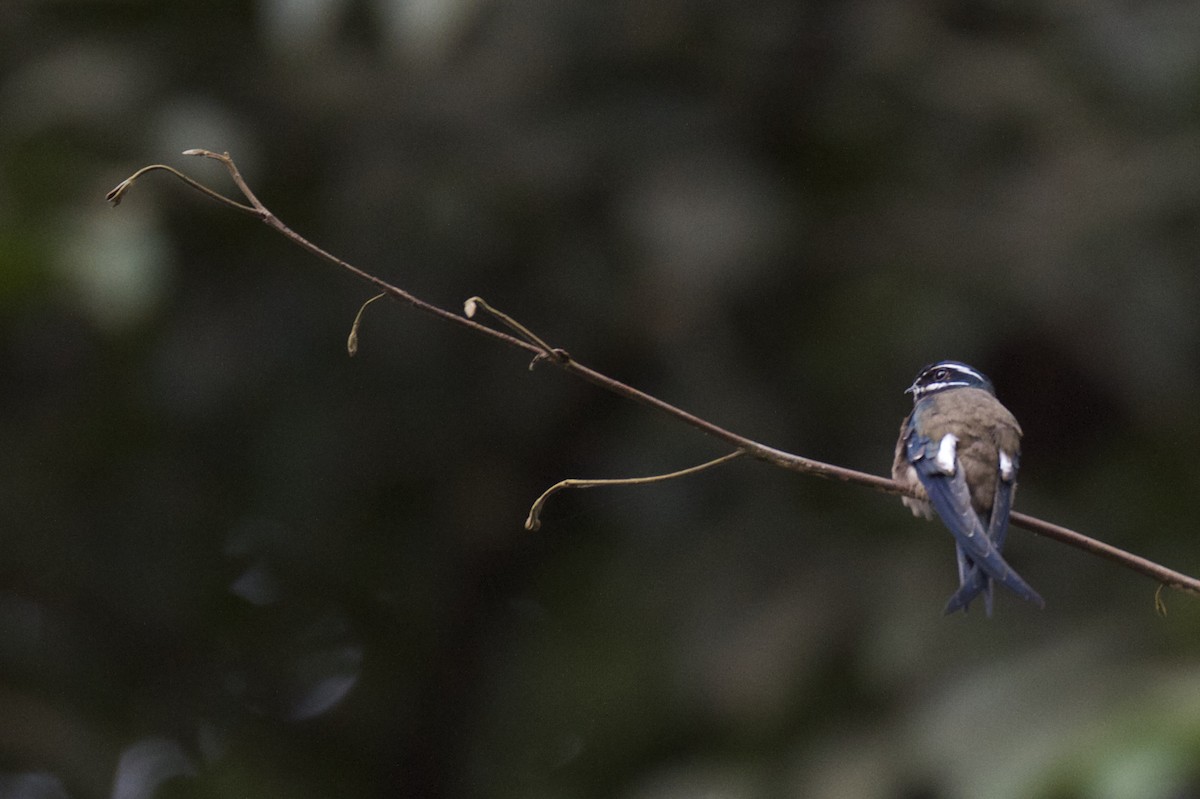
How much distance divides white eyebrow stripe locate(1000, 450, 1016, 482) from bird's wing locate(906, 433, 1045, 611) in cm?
8

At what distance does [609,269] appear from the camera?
5355 millimetres

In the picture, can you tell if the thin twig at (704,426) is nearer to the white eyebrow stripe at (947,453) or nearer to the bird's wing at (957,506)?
the bird's wing at (957,506)

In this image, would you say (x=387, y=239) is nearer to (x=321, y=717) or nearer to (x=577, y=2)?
(x=577, y=2)

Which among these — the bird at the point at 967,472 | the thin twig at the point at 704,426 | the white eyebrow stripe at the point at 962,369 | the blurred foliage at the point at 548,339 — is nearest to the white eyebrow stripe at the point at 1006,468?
the bird at the point at 967,472

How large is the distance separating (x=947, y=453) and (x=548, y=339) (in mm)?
2519

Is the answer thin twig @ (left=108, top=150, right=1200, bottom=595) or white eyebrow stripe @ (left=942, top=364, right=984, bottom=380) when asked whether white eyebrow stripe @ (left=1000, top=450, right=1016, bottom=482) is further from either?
thin twig @ (left=108, top=150, right=1200, bottom=595)

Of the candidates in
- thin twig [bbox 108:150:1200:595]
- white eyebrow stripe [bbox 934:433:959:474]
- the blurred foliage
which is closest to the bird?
white eyebrow stripe [bbox 934:433:959:474]

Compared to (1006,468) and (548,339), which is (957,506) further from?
(548,339)

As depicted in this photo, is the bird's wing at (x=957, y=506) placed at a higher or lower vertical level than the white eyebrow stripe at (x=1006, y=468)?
lower

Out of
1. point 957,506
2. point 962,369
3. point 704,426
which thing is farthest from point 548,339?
point 704,426

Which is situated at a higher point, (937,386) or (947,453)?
(937,386)

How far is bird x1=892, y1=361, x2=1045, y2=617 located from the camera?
2525 millimetres

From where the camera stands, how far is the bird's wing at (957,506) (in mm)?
2455

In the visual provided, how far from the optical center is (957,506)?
2.73 meters
